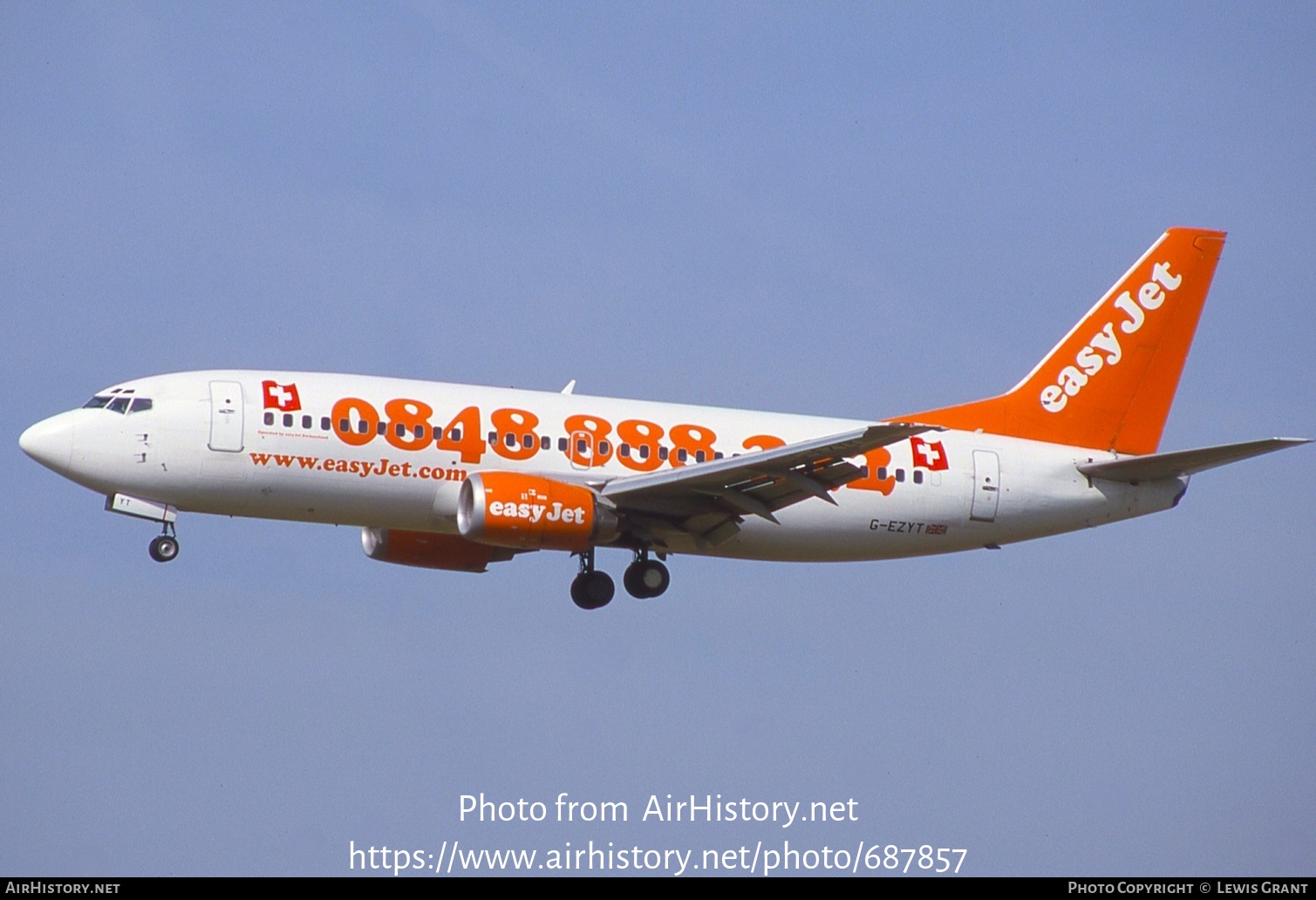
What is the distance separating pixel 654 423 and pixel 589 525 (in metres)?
3.51

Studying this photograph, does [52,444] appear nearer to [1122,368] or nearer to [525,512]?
[525,512]

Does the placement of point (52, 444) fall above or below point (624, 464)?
below

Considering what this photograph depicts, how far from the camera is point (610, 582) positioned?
40250 mm

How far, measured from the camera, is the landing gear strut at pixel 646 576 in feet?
131

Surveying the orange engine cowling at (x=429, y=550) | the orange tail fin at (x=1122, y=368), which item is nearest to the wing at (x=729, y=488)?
the orange engine cowling at (x=429, y=550)

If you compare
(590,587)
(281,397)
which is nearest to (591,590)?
(590,587)

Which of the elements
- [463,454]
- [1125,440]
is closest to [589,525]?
[463,454]

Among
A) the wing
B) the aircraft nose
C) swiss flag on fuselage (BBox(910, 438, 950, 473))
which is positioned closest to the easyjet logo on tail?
swiss flag on fuselage (BBox(910, 438, 950, 473))

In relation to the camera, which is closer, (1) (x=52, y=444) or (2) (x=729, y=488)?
(1) (x=52, y=444)

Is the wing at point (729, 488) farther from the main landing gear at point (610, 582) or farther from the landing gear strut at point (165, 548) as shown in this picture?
the landing gear strut at point (165, 548)

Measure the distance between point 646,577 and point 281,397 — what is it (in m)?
8.75

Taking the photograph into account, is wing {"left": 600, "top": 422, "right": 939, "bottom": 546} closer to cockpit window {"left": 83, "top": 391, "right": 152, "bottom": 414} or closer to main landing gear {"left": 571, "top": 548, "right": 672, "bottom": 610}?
main landing gear {"left": 571, "top": 548, "right": 672, "bottom": 610}

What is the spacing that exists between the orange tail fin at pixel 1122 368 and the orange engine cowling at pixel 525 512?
987cm

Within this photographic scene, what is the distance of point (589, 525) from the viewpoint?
36.8 metres
